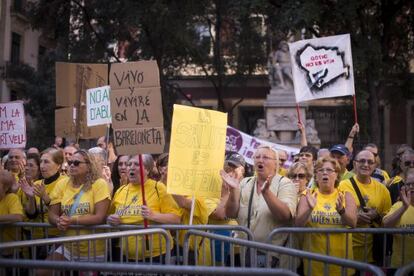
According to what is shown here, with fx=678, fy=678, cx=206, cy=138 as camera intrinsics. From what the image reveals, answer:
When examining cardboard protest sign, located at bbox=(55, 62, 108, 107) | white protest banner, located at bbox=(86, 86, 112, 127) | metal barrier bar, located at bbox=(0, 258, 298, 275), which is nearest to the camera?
metal barrier bar, located at bbox=(0, 258, 298, 275)

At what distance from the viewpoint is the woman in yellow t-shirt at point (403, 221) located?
559 centimetres

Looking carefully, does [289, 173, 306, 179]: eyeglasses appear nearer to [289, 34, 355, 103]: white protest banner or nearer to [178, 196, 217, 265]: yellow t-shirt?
[178, 196, 217, 265]: yellow t-shirt

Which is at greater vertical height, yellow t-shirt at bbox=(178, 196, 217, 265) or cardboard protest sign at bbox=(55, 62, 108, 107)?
cardboard protest sign at bbox=(55, 62, 108, 107)

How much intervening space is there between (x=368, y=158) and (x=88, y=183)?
2.57 m

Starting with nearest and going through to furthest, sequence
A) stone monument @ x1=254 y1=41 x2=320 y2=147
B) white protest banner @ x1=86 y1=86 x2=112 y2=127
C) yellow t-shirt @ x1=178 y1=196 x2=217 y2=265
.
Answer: yellow t-shirt @ x1=178 y1=196 x2=217 y2=265, white protest banner @ x1=86 y1=86 x2=112 y2=127, stone monument @ x1=254 y1=41 x2=320 y2=147

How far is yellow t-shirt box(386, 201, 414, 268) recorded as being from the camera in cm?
565

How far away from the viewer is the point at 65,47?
71.0 ft

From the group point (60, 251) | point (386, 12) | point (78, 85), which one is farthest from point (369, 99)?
point (60, 251)

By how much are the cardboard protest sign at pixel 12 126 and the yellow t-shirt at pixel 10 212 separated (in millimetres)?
2153

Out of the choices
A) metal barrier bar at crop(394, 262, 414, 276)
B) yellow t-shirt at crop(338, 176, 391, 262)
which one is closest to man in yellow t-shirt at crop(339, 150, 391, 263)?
yellow t-shirt at crop(338, 176, 391, 262)

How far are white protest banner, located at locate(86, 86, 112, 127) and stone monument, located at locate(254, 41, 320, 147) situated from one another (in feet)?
27.3

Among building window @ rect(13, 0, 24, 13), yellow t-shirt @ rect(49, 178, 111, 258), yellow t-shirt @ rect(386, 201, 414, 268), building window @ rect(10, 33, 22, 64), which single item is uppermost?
building window @ rect(13, 0, 24, 13)

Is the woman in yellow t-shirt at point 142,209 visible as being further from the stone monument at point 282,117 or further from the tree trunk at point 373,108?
the tree trunk at point 373,108

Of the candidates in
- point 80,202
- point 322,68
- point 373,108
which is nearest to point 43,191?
point 80,202
